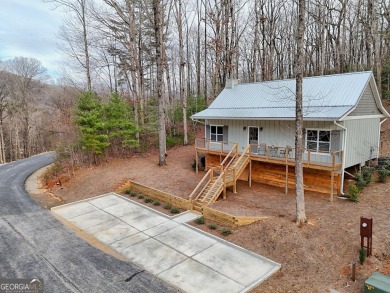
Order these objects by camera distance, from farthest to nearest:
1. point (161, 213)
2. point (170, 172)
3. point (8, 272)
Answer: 1. point (170, 172)
2. point (161, 213)
3. point (8, 272)

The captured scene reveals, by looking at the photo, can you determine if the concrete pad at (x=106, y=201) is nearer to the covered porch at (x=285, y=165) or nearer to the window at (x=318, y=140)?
the covered porch at (x=285, y=165)

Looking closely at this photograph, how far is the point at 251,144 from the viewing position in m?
14.2

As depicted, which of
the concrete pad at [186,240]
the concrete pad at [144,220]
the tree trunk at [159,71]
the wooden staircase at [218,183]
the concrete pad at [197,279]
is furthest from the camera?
the tree trunk at [159,71]

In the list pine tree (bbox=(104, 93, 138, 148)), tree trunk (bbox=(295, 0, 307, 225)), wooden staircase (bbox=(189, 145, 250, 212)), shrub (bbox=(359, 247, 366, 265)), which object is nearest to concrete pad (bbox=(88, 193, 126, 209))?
wooden staircase (bbox=(189, 145, 250, 212))

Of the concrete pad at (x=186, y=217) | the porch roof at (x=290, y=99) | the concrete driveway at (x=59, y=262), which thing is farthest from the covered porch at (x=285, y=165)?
the concrete driveway at (x=59, y=262)

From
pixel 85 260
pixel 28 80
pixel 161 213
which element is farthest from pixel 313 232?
pixel 28 80

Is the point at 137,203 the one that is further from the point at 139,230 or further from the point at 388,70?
the point at 388,70

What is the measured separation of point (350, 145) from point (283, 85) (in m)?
5.21

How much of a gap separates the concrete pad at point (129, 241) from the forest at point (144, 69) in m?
9.29

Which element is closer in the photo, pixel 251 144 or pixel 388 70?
pixel 251 144

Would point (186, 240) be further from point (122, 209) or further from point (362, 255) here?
point (362, 255)

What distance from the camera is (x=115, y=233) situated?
367 inches

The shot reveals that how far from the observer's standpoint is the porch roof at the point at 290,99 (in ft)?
39.0

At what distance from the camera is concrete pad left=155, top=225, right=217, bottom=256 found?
8156mm
